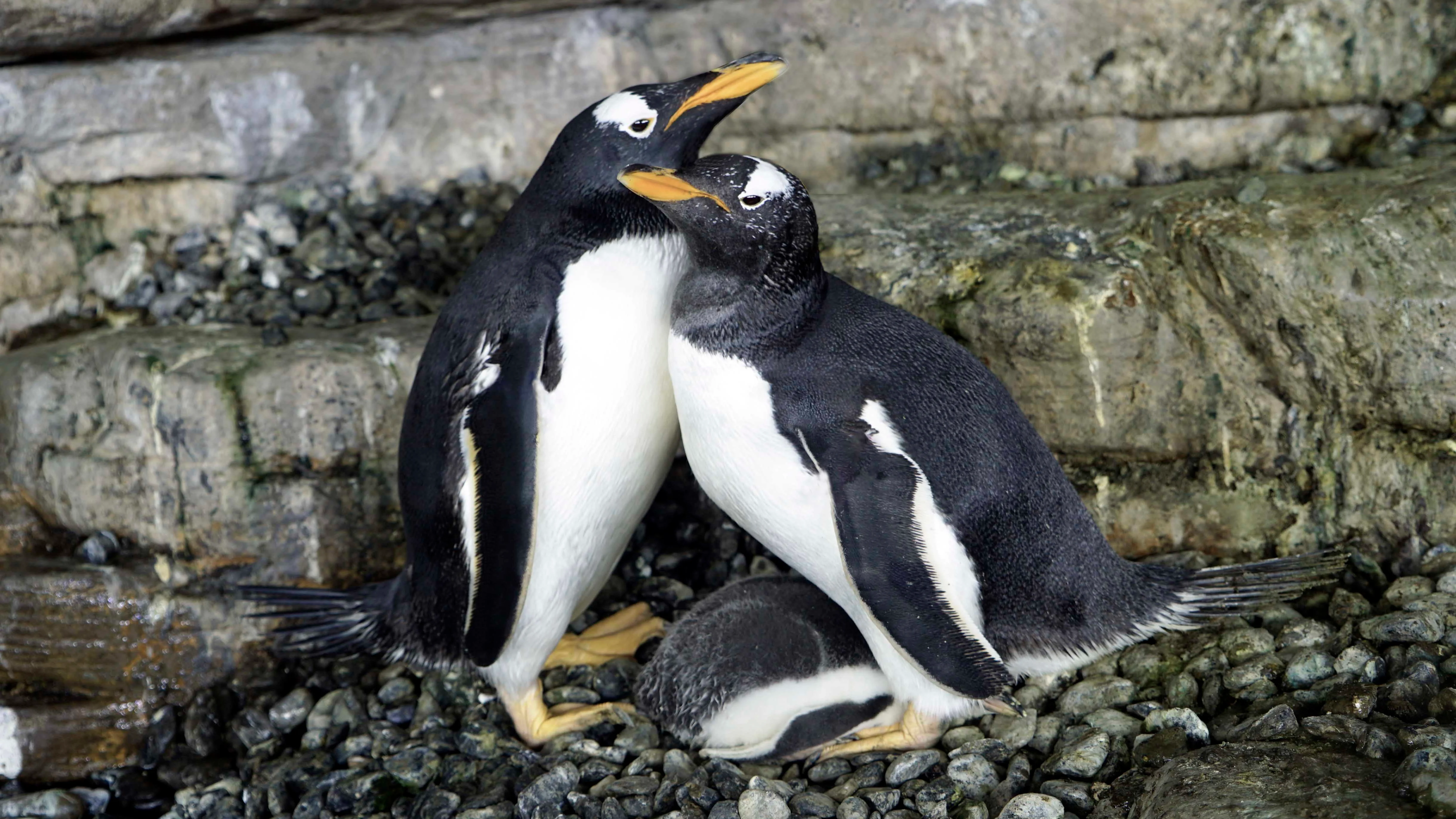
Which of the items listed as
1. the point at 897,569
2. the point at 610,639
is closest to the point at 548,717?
the point at 610,639

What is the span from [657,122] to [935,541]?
1.00 m

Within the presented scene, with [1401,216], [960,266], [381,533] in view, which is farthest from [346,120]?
[1401,216]

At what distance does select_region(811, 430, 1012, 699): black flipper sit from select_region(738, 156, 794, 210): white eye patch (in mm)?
443

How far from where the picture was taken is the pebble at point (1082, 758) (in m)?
2.15

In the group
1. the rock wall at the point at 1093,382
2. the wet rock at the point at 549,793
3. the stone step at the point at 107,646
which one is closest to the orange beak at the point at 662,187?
the rock wall at the point at 1093,382

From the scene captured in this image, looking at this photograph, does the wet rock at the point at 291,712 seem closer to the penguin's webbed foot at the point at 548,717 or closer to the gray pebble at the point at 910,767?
the penguin's webbed foot at the point at 548,717

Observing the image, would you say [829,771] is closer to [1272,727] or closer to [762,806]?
[762,806]

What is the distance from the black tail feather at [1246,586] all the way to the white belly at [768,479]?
1.72 ft

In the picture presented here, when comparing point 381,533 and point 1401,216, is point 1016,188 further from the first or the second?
point 381,533

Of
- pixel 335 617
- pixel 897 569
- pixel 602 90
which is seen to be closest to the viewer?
pixel 897 569

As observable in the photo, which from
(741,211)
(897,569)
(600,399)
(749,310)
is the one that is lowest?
(897,569)

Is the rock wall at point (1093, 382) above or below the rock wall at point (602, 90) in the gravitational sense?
below

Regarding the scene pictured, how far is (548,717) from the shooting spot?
269 cm

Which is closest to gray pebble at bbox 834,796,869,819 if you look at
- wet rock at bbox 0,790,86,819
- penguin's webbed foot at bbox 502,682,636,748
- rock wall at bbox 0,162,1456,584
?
penguin's webbed foot at bbox 502,682,636,748
